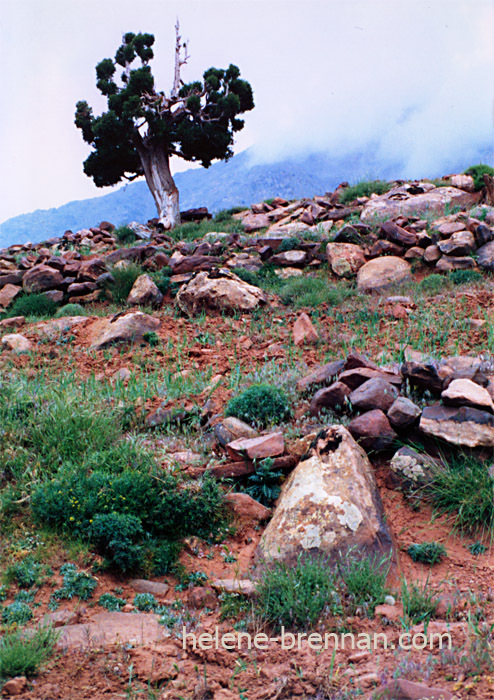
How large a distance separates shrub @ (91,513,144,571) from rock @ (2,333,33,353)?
523 cm

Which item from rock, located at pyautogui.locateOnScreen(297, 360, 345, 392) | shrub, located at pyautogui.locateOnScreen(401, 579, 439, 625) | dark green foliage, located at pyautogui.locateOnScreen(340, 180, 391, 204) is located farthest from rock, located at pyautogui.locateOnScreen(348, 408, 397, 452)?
dark green foliage, located at pyautogui.locateOnScreen(340, 180, 391, 204)

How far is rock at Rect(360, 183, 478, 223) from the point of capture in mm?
14477

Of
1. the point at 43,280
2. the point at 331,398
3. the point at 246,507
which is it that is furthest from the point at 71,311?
the point at 246,507

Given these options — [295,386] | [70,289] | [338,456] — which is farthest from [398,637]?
[70,289]

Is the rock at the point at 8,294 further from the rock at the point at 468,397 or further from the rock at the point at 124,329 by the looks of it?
the rock at the point at 468,397

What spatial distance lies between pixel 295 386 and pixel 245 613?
2871 mm

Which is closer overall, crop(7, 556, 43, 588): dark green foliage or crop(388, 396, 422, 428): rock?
crop(7, 556, 43, 588): dark green foliage

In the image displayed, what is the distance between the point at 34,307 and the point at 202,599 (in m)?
9.23

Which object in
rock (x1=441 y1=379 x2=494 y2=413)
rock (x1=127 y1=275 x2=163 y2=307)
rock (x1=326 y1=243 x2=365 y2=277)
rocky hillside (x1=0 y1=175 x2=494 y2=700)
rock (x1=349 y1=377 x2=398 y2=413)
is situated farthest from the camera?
rock (x1=326 y1=243 x2=365 y2=277)

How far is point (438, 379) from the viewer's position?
4.96 meters

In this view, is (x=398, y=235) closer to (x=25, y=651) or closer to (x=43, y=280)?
(x=43, y=280)

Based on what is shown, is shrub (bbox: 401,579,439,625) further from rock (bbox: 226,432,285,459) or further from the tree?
the tree

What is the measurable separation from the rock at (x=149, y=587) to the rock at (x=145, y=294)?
24.0ft

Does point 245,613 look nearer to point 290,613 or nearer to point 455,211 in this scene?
point 290,613
